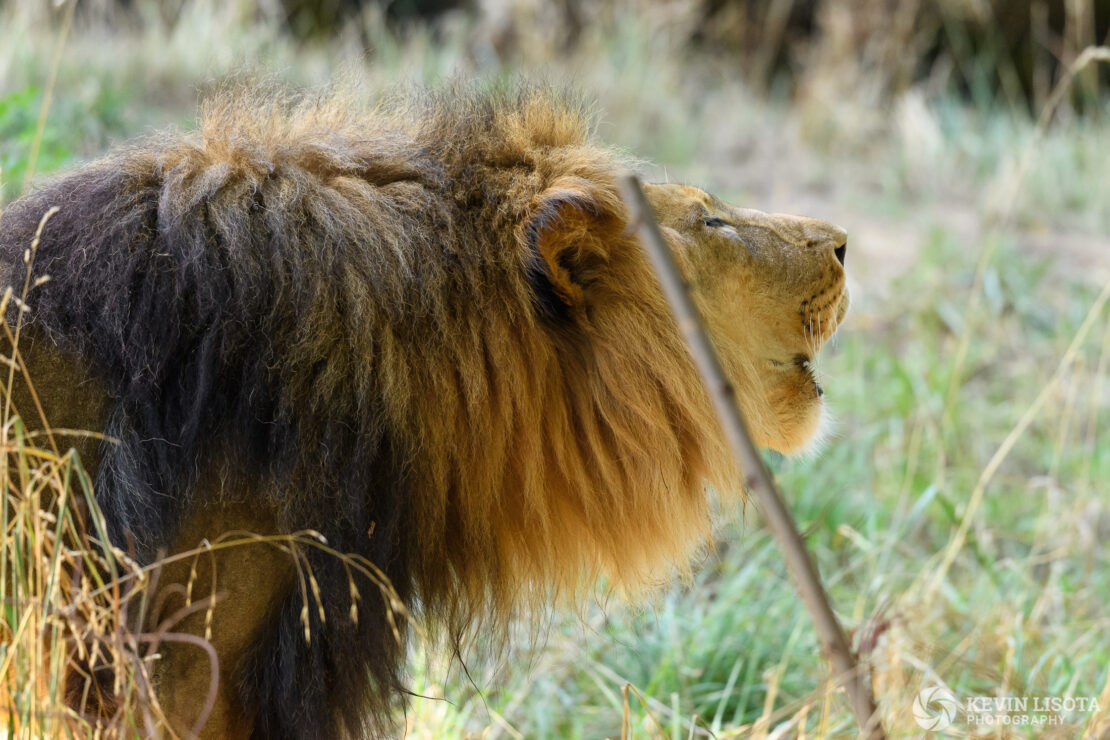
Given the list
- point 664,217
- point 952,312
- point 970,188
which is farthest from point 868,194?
point 664,217

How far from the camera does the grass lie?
2.74m

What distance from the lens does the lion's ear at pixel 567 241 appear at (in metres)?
1.94

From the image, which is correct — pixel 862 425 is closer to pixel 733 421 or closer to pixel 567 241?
pixel 567 241

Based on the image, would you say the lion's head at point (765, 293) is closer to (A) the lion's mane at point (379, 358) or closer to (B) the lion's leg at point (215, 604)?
(A) the lion's mane at point (379, 358)

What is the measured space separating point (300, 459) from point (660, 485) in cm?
72

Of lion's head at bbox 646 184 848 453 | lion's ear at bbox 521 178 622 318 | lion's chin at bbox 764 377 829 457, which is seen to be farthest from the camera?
lion's chin at bbox 764 377 829 457

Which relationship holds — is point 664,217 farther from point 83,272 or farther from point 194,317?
point 83,272

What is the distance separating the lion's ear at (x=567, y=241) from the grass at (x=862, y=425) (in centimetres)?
62

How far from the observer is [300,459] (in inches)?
72.1

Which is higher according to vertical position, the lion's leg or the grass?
the lion's leg

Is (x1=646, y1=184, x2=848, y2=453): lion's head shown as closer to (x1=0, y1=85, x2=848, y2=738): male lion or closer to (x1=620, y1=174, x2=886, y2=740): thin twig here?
(x1=0, y1=85, x2=848, y2=738): male lion

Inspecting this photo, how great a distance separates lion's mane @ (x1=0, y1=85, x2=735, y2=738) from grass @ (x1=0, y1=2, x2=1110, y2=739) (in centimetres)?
26

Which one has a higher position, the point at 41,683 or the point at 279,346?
the point at 279,346

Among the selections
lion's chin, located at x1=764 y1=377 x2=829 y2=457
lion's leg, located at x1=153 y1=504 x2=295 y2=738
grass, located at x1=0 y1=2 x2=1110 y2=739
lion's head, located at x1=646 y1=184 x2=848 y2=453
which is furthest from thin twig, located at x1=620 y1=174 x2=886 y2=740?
lion's chin, located at x1=764 y1=377 x2=829 y2=457
